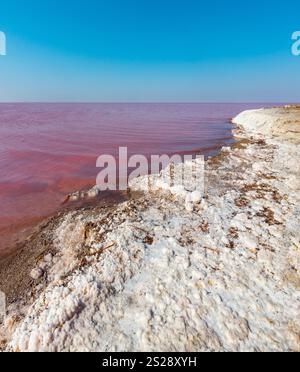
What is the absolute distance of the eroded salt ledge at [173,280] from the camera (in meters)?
2.89

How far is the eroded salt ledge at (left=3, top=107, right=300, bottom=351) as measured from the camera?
114 inches

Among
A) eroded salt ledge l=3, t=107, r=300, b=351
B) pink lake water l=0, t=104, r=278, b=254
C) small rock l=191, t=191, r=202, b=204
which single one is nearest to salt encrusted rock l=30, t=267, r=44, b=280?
eroded salt ledge l=3, t=107, r=300, b=351

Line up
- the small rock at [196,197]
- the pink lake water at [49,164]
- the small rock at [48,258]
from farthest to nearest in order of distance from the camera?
1. the pink lake water at [49,164]
2. the small rock at [196,197]
3. the small rock at [48,258]

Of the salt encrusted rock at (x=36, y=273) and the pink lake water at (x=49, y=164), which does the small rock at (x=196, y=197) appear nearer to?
the salt encrusted rock at (x=36, y=273)

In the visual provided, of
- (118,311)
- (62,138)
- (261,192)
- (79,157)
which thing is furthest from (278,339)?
(62,138)

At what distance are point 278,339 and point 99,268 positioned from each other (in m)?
2.58

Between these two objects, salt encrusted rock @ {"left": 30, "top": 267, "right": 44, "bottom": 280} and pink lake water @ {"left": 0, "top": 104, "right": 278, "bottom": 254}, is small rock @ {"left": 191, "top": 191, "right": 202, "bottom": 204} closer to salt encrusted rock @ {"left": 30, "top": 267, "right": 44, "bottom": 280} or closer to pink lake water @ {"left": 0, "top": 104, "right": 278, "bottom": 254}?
salt encrusted rock @ {"left": 30, "top": 267, "right": 44, "bottom": 280}

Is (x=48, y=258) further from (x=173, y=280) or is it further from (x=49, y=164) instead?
(x=49, y=164)

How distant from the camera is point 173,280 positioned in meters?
3.62

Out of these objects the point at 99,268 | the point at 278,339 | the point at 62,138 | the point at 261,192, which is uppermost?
the point at 62,138

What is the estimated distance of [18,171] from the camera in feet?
36.0

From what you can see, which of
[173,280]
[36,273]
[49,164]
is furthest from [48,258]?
[49,164]

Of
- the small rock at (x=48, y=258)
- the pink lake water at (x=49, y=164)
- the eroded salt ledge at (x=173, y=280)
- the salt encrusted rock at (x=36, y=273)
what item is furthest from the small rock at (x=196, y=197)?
the pink lake water at (x=49, y=164)
